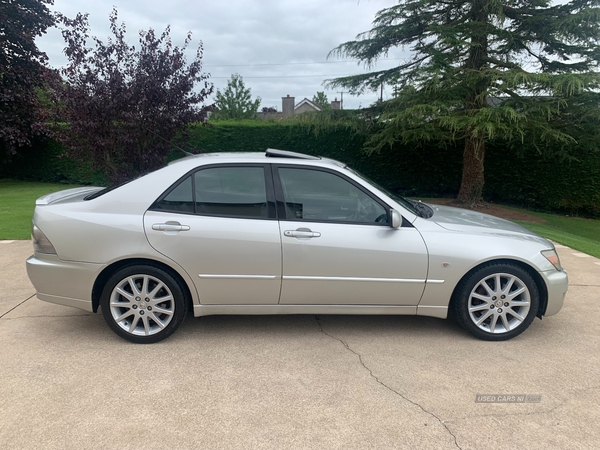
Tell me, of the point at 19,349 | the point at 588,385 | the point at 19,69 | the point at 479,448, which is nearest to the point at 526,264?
the point at 588,385

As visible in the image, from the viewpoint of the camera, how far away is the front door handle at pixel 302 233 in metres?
3.40

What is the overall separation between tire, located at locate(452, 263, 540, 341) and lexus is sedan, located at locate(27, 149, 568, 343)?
11 mm

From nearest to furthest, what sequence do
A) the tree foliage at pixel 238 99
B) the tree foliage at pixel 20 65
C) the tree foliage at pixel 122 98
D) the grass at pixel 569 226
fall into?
the tree foliage at pixel 122 98, the grass at pixel 569 226, the tree foliage at pixel 20 65, the tree foliage at pixel 238 99

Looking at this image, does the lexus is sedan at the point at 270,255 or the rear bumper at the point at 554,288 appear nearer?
the lexus is sedan at the point at 270,255

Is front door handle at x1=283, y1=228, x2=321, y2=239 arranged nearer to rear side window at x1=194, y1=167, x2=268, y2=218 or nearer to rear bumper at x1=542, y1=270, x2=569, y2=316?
rear side window at x1=194, y1=167, x2=268, y2=218

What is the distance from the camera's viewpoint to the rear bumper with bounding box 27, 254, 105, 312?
3418mm

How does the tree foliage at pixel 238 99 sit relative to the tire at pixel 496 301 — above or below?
above

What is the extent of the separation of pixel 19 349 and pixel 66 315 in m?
0.73

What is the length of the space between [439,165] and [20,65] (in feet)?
51.9

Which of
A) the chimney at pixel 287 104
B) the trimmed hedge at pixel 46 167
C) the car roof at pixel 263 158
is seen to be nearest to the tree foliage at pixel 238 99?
the chimney at pixel 287 104

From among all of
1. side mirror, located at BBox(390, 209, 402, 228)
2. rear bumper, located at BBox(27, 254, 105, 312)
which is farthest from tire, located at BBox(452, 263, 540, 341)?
rear bumper, located at BBox(27, 254, 105, 312)

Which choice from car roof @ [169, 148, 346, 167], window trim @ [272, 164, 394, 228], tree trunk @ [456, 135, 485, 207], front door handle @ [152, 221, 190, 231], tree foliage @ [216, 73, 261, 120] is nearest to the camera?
front door handle @ [152, 221, 190, 231]

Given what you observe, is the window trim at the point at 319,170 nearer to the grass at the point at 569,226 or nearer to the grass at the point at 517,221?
the grass at the point at 517,221

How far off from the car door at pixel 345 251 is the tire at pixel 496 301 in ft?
1.37
